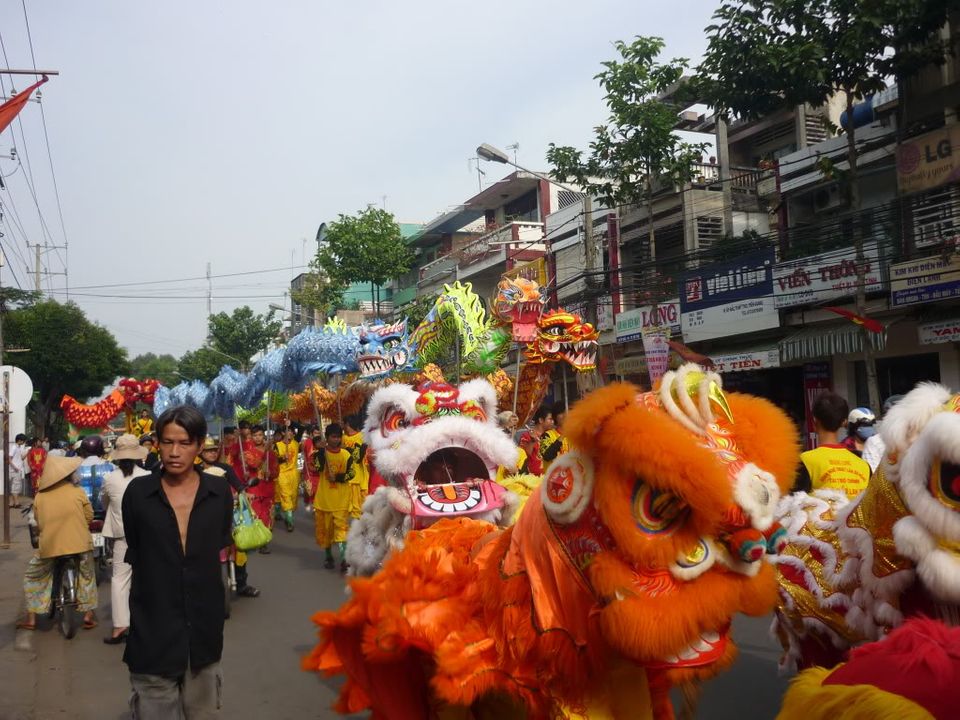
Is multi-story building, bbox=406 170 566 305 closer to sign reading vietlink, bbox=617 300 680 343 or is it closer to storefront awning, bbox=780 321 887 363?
sign reading vietlink, bbox=617 300 680 343

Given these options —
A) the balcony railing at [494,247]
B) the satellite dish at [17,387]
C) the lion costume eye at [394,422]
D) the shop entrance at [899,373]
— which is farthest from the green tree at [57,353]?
the lion costume eye at [394,422]

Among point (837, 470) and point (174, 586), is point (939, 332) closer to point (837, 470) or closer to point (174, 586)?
point (837, 470)

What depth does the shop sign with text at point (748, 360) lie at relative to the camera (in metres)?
15.3

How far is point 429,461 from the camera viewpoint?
5000mm

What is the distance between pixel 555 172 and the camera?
16891 millimetres

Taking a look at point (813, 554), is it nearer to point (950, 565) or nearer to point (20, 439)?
point (950, 565)

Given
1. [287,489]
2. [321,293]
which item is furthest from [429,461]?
[321,293]

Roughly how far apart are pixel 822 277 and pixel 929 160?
7.85 feet

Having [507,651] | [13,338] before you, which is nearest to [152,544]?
[507,651]

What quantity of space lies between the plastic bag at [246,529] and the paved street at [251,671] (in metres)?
0.58

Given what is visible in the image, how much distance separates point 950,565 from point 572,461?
44.7 inches

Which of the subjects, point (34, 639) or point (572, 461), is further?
point (34, 639)

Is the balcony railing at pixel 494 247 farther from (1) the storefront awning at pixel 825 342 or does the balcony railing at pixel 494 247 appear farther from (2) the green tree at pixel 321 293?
(1) the storefront awning at pixel 825 342

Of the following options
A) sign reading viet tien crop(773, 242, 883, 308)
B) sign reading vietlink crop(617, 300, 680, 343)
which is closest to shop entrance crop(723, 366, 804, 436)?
sign reading vietlink crop(617, 300, 680, 343)
